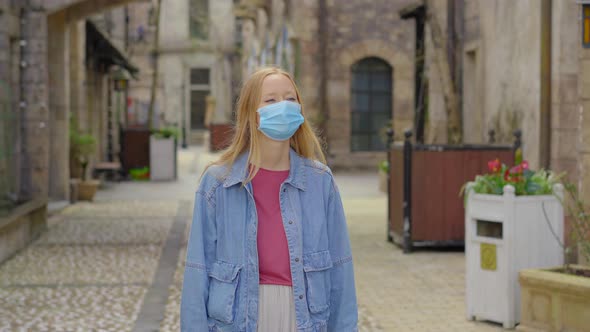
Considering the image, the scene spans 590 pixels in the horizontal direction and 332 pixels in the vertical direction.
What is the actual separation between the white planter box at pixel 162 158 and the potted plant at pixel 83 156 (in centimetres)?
499

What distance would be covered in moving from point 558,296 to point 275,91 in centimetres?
344

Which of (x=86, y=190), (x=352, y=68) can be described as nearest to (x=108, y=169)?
(x=86, y=190)

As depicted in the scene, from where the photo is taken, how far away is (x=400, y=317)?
24.5 ft

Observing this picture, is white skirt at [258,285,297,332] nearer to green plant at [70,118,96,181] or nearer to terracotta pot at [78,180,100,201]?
terracotta pot at [78,180,100,201]

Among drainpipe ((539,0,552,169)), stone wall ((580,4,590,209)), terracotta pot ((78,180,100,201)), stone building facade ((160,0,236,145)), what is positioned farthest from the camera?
stone building facade ((160,0,236,145))

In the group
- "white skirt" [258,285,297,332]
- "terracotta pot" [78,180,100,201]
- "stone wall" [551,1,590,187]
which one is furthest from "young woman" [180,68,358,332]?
"terracotta pot" [78,180,100,201]

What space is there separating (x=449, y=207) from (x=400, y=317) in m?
3.67

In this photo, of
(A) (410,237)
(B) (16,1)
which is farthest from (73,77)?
(A) (410,237)

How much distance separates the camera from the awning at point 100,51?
20784 mm

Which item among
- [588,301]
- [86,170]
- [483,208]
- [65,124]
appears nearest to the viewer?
[588,301]

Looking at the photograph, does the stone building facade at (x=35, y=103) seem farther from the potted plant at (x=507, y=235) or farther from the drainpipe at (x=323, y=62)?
the drainpipe at (x=323, y=62)

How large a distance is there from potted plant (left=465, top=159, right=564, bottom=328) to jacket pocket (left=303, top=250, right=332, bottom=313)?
12.3ft

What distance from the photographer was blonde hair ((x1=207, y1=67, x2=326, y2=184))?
3500 millimetres

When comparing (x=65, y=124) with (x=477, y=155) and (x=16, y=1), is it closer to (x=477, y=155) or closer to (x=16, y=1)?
(x=16, y=1)
